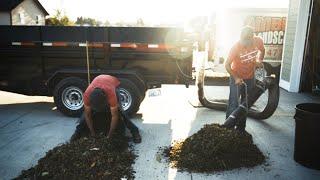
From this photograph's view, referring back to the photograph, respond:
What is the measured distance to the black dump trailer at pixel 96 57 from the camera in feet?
26.5

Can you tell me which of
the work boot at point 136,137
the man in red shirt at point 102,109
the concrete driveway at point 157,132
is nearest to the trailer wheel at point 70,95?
the concrete driveway at point 157,132

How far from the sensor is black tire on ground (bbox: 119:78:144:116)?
26.0 feet

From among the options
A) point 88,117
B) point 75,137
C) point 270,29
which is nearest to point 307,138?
point 88,117

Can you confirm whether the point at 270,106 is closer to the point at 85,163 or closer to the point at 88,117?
the point at 88,117

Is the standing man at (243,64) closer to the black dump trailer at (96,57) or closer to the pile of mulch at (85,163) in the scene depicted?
the black dump trailer at (96,57)

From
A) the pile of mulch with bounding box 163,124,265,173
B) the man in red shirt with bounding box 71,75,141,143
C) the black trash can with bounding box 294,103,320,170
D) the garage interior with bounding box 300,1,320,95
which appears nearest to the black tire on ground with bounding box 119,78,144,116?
the man in red shirt with bounding box 71,75,141,143

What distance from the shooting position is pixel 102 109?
6.22 m

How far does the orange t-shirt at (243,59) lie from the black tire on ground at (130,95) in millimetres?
2242

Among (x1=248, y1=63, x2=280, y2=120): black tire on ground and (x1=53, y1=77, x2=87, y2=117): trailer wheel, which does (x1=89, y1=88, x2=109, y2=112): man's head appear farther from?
(x1=248, y1=63, x2=280, y2=120): black tire on ground

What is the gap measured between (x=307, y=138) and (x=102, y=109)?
3240 mm

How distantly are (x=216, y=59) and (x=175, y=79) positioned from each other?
547 cm

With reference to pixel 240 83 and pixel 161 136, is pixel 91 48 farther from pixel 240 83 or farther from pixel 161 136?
pixel 240 83

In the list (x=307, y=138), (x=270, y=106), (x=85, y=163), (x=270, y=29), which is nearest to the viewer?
(x=85, y=163)

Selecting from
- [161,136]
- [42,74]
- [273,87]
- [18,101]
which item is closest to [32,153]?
[161,136]
